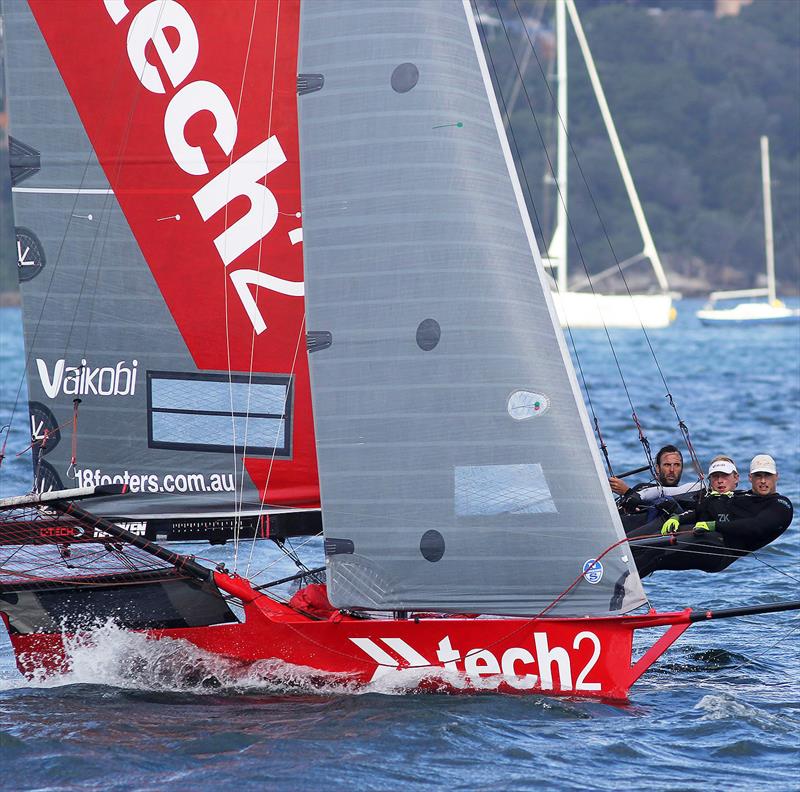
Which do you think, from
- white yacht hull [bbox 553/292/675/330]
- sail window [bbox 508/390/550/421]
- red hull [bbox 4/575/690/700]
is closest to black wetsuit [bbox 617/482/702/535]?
red hull [bbox 4/575/690/700]

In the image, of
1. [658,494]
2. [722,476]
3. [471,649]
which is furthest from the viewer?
[658,494]

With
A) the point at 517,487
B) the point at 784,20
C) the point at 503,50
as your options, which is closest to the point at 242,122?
the point at 517,487

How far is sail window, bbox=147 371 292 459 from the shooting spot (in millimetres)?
6953

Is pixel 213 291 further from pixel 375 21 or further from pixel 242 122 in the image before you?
pixel 375 21

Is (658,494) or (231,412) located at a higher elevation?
(231,412)

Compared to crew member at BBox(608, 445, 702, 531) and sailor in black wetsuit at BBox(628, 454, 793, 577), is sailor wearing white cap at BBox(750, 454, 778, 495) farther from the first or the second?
crew member at BBox(608, 445, 702, 531)

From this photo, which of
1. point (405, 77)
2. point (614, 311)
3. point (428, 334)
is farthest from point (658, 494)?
point (614, 311)

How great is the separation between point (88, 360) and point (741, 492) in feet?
10.3

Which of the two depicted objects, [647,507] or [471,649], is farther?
[647,507]

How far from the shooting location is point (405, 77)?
6.12 m

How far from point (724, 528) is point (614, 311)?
41.0 metres

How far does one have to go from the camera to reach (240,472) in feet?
22.8

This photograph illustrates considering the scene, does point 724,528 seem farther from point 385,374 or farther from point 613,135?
point 613,135

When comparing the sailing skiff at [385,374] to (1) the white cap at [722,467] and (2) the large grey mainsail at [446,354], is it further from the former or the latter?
(1) the white cap at [722,467]
